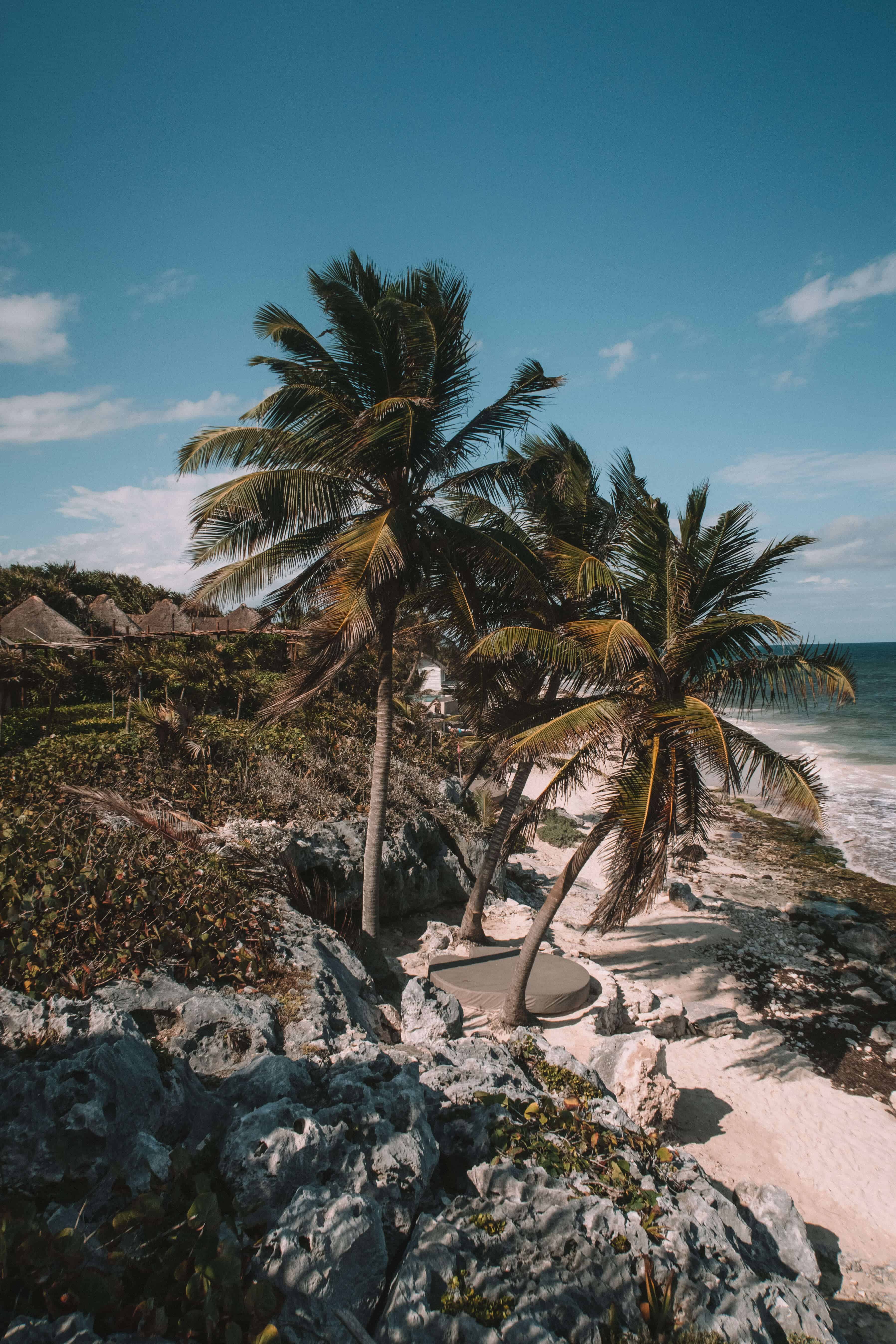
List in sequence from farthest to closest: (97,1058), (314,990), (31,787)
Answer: (31,787), (314,990), (97,1058)

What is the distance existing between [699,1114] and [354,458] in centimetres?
961

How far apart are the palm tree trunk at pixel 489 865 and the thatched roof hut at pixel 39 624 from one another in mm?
12252

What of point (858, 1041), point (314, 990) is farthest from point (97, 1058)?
point (858, 1041)

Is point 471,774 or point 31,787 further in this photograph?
point 471,774

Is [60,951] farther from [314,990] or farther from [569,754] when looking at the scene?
[569,754]

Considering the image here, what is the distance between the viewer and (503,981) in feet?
29.7

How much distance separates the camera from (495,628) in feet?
29.0

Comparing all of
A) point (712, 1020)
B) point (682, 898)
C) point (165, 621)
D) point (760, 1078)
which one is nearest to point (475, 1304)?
point (760, 1078)

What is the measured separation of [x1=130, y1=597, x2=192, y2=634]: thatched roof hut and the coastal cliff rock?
1690 cm

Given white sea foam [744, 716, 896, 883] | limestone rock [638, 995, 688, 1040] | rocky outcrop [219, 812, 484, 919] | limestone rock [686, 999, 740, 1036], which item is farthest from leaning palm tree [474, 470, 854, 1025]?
white sea foam [744, 716, 896, 883]

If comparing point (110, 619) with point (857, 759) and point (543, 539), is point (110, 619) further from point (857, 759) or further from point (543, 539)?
point (857, 759)

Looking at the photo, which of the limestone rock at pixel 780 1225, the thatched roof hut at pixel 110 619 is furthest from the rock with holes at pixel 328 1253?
the thatched roof hut at pixel 110 619

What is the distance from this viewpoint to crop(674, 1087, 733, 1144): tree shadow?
7.66 metres

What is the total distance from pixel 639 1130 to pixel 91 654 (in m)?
16.6
